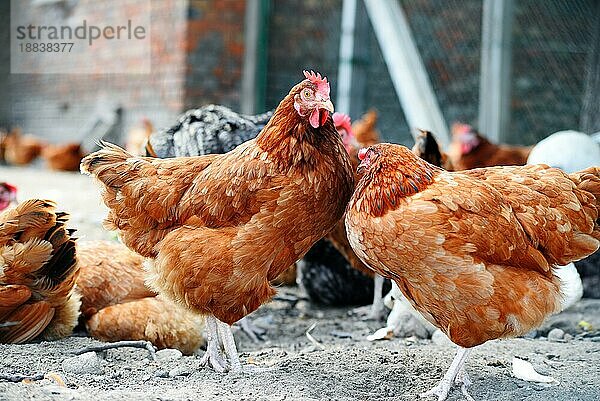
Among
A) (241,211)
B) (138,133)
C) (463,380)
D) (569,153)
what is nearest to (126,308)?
(241,211)

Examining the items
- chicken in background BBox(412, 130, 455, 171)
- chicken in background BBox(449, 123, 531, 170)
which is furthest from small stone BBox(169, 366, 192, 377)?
chicken in background BBox(449, 123, 531, 170)

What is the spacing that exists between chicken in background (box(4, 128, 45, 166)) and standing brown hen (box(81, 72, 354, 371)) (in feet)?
32.9

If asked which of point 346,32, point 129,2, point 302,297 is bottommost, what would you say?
point 302,297

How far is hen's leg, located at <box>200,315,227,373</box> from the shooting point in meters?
2.70

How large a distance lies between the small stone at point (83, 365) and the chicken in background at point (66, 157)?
326 inches

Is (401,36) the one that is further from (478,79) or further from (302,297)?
A: (302,297)

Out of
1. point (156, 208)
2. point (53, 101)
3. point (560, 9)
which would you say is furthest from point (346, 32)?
point (53, 101)

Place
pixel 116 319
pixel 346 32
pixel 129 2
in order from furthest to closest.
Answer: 1. pixel 129 2
2. pixel 346 32
3. pixel 116 319

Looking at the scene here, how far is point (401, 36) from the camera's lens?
544 centimetres

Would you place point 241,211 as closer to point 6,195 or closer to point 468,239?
point 468,239

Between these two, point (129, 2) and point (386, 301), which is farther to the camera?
point (129, 2)

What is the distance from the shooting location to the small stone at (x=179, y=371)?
2547 millimetres

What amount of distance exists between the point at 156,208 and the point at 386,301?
1431 mm

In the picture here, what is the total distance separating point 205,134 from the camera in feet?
12.9
